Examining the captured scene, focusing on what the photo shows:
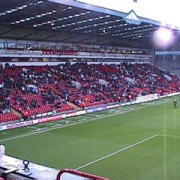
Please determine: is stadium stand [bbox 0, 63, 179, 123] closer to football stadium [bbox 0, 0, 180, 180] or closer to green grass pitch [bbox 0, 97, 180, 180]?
football stadium [bbox 0, 0, 180, 180]

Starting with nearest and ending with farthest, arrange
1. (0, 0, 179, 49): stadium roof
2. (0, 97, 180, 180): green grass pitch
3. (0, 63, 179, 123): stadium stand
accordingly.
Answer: (0, 97, 180, 180): green grass pitch, (0, 0, 179, 49): stadium roof, (0, 63, 179, 123): stadium stand

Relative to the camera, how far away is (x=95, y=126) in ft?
84.9

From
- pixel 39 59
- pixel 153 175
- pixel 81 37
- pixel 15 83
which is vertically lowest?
pixel 153 175

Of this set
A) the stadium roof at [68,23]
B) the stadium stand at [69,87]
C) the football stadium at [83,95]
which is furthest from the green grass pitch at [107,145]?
the stadium roof at [68,23]

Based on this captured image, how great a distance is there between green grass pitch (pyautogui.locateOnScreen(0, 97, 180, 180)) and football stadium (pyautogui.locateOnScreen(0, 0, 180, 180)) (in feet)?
0.18

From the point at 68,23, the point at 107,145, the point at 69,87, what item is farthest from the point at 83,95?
the point at 107,145

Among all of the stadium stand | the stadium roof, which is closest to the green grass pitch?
the stadium stand

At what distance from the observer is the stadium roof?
2844cm

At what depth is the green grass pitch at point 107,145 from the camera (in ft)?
47.1

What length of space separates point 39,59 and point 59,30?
476cm

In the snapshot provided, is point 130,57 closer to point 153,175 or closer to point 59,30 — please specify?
point 59,30

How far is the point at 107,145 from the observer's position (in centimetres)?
1903

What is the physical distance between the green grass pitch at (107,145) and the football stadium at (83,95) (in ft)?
0.18

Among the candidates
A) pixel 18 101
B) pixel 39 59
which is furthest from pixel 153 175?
pixel 39 59
